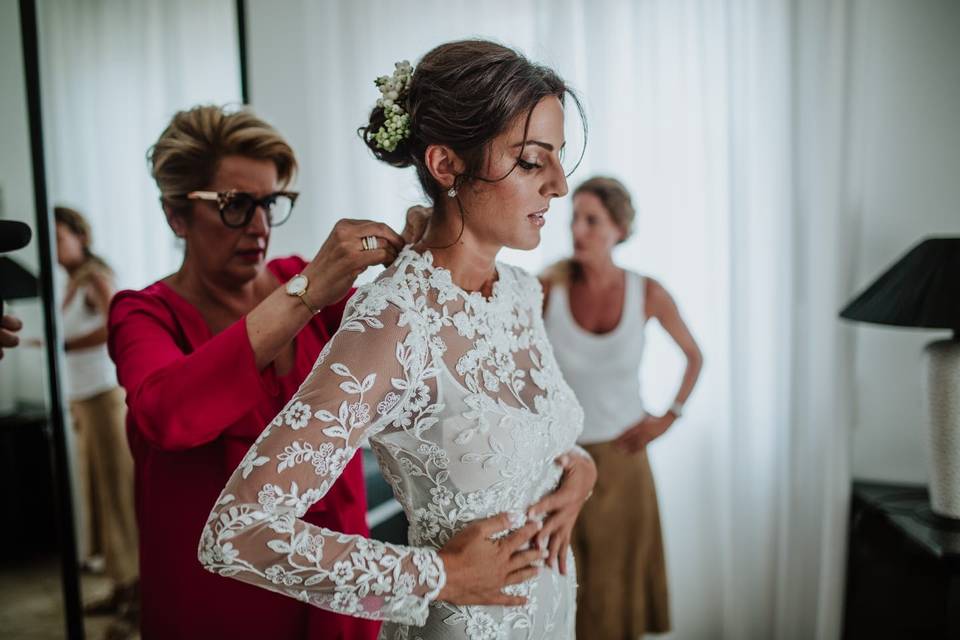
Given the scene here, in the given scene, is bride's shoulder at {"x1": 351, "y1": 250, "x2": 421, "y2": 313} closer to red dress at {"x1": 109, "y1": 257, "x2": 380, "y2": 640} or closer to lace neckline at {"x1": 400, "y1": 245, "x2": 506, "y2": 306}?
lace neckline at {"x1": 400, "y1": 245, "x2": 506, "y2": 306}

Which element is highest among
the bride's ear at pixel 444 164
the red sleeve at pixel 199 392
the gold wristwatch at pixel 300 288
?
the bride's ear at pixel 444 164

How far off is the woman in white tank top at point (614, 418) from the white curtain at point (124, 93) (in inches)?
53.5

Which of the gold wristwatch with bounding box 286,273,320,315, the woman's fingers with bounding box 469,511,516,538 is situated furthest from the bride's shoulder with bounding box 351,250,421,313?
the woman's fingers with bounding box 469,511,516,538

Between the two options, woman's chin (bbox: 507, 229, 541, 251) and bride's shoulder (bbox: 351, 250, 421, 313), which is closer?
bride's shoulder (bbox: 351, 250, 421, 313)

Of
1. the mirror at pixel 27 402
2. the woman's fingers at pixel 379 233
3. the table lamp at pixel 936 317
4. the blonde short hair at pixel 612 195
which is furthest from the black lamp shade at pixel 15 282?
the table lamp at pixel 936 317

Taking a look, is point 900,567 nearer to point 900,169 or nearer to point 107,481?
point 900,169

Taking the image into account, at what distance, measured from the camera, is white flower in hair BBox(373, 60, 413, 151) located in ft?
3.65

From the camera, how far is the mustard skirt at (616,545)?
7.96 ft

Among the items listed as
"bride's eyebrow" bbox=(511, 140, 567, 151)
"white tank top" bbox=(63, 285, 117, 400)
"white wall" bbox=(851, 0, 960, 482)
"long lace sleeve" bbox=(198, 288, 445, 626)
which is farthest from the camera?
"white wall" bbox=(851, 0, 960, 482)

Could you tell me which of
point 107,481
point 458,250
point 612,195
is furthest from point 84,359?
point 612,195

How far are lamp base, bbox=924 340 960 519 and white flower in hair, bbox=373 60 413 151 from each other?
172cm

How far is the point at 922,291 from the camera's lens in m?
1.93

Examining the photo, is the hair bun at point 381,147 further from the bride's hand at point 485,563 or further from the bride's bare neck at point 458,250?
the bride's hand at point 485,563

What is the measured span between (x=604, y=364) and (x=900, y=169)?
1209mm
